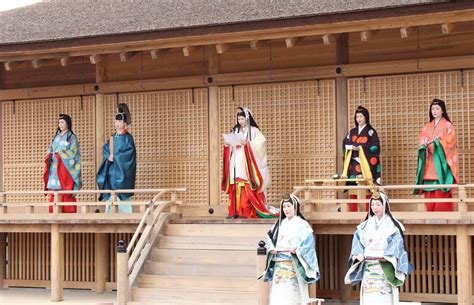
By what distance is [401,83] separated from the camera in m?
17.0

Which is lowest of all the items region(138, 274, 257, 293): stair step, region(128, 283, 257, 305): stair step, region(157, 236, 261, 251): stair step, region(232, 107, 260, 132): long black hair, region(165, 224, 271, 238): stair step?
region(128, 283, 257, 305): stair step

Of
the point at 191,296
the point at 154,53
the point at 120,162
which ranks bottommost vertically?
the point at 191,296

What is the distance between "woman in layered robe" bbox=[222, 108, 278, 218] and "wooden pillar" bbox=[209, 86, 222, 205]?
1.28 meters

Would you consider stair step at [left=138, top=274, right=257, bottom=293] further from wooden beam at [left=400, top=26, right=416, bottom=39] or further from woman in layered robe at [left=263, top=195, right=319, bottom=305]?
wooden beam at [left=400, top=26, right=416, bottom=39]

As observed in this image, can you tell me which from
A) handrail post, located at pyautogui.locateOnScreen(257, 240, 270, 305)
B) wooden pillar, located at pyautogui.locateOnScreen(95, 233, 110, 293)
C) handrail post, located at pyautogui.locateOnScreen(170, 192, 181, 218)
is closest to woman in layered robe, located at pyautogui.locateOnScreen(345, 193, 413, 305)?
handrail post, located at pyautogui.locateOnScreen(257, 240, 270, 305)

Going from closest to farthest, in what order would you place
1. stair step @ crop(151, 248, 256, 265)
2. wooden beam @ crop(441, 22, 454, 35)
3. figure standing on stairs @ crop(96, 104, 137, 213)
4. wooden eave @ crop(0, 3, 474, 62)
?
wooden eave @ crop(0, 3, 474, 62)
wooden beam @ crop(441, 22, 454, 35)
stair step @ crop(151, 248, 256, 265)
figure standing on stairs @ crop(96, 104, 137, 213)

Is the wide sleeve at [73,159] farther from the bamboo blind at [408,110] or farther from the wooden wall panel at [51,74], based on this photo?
the bamboo blind at [408,110]

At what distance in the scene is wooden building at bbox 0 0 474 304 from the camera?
16.6m

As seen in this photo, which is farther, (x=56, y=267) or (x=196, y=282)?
(x=56, y=267)

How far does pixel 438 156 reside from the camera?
1568 cm

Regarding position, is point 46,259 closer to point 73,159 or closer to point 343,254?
point 73,159

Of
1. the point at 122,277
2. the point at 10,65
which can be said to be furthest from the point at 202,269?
the point at 10,65

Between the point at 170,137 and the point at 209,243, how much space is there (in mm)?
3299

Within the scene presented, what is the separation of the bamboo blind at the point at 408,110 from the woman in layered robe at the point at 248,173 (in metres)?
1.72
